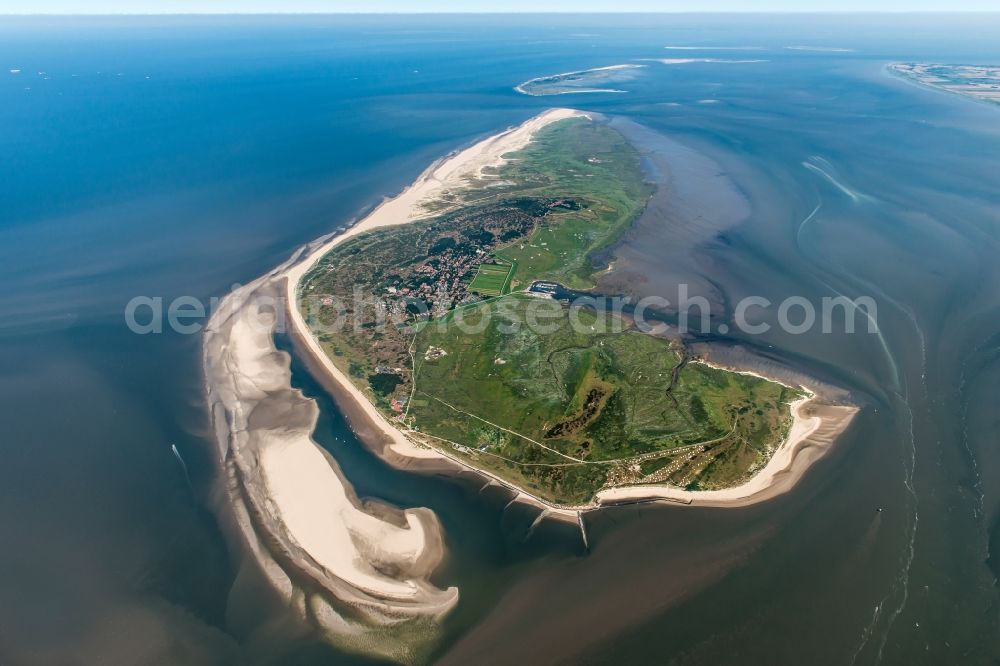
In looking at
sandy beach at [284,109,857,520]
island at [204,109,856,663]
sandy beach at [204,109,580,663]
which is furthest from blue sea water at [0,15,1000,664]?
island at [204,109,856,663]

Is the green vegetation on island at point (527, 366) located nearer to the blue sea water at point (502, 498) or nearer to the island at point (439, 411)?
the island at point (439, 411)

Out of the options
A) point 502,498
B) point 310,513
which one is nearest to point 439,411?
point 502,498

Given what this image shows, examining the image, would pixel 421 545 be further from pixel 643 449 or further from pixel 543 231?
pixel 543 231

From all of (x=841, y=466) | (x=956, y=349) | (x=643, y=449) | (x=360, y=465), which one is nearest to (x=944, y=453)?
(x=841, y=466)

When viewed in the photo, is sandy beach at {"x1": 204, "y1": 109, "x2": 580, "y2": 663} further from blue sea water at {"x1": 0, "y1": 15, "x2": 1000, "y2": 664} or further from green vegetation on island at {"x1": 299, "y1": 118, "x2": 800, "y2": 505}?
green vegetation on island at {"x1": 299, "y1": 118, "x2": 800, "y2": 505}

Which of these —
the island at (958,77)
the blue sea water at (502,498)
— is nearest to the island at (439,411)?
the blue sea water at (502,498)

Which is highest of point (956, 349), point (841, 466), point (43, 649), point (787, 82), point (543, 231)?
point (787, 82)
